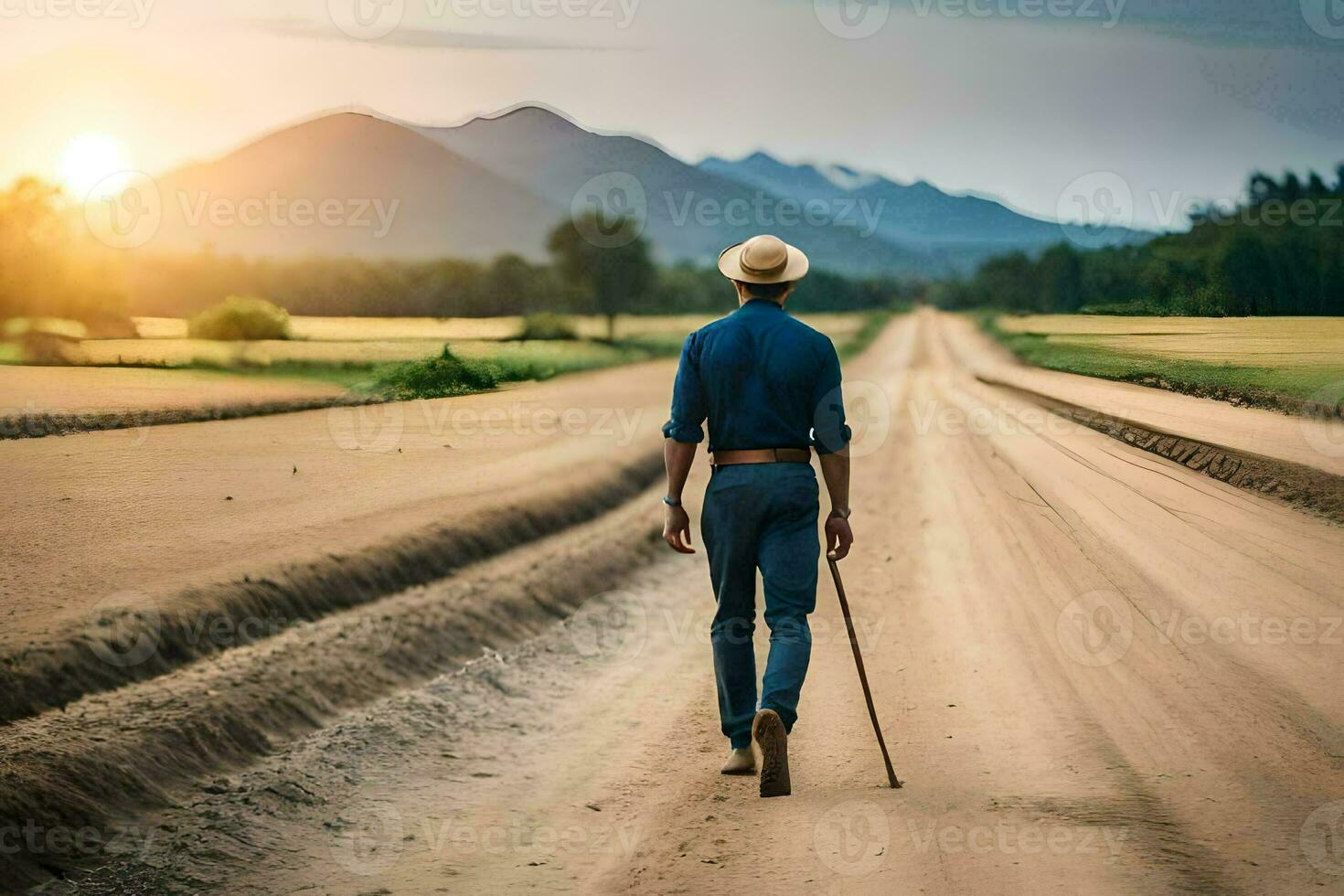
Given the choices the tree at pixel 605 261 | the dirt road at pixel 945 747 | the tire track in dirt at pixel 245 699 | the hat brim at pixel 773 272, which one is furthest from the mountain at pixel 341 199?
the hat brim at pixel 773 272

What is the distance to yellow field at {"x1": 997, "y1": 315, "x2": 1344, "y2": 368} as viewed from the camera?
7375 mm

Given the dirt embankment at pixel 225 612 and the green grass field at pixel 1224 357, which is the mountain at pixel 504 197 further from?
the dirt embankment at pixel 225 612

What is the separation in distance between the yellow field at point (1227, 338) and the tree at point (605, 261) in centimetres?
674

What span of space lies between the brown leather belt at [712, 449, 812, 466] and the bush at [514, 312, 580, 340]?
674cm

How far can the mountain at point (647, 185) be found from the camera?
41.9 feet

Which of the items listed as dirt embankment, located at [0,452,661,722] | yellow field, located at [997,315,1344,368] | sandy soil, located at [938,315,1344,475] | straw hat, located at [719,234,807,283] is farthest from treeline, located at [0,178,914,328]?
yellow field, located at [997,315,1344,368]

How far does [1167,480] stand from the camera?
25.4ft

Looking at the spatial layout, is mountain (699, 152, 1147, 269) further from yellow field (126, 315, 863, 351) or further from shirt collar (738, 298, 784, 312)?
yellow field (126, 315, 863, 351)

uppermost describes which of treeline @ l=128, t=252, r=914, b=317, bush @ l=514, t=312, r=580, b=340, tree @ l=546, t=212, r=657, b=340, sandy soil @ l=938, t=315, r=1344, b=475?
tree @ l=546, t=212, r=657, b=340

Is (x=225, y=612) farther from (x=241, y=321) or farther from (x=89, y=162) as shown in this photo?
(x=89, y=162)

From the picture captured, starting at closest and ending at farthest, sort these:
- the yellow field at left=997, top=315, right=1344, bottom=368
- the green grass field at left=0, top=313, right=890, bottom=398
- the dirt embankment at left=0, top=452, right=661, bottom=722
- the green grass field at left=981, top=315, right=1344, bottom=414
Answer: the dirt embankment at left=0, top=452, right=661, bottom=722 < the green grass field at left=981, top=315, right=1344, bottom=414 < the yellow field at left=997, top=315, right=1344, bottom=368 < the green grass field at left=0, top=313, right=890, bottom=398

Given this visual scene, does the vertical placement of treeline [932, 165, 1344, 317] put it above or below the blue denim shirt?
above

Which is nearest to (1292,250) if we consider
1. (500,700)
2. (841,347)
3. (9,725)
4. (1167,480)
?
(1167,480)

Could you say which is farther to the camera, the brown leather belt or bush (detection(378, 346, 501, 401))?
bush (detection(378, 346, 501, 401))
